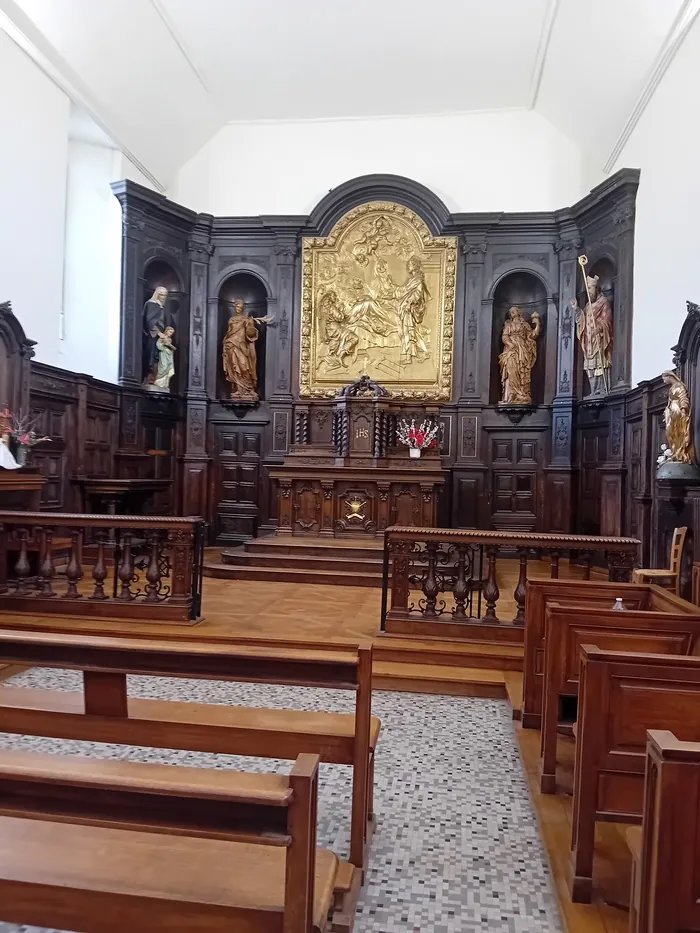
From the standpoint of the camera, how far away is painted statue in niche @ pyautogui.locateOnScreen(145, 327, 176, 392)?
1134 cm

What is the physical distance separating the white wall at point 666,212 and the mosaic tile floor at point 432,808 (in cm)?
549

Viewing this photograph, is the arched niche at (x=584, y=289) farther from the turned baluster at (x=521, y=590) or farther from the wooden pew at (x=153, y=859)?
the wooden pew at (x=153, y=859)

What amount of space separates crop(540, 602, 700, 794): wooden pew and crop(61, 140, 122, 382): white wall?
8.77m

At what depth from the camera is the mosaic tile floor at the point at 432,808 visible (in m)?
2.45

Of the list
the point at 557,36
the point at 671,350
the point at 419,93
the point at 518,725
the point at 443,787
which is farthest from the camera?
the point at 419,93

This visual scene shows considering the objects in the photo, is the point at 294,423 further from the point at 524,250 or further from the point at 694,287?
the point at 694,287

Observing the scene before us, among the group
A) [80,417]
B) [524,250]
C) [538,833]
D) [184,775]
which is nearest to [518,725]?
[538,833]

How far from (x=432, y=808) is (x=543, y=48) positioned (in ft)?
33.8

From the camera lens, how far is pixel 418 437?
10.5 metres

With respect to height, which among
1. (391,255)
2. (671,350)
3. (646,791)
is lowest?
(646,791)

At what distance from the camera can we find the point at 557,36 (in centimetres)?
940

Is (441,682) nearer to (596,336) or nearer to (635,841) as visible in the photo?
(635,841)

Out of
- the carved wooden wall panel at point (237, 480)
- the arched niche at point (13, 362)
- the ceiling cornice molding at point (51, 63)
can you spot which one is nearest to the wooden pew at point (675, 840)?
the arched niche at point (13, 362)

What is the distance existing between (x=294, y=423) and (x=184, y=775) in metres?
10.1
